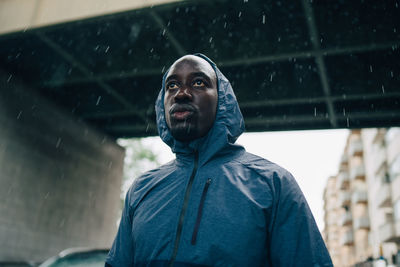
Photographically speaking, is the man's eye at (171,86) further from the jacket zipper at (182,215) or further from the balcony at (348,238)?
the balcony at (348,238)

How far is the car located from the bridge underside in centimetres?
387

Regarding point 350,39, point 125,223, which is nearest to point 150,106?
point 350,39

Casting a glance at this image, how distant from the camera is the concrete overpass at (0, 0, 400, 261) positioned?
22.5ft

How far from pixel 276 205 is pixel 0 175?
748 cm

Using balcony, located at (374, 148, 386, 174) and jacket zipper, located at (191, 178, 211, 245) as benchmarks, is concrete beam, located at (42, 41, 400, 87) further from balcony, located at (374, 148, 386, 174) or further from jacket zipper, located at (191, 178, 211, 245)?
balcony, located at (374, 148, 386, 174)

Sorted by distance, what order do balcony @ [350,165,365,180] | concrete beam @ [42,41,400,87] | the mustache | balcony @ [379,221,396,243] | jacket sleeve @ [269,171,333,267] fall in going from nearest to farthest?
jacket sleeve @ [269,171,333,267]
the mustache
concrete beam @ [42,41,400,87]
balcony @ [379,221,396,243]
balcony @ [350,165,365,180]

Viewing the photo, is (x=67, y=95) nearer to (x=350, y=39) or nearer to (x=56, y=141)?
(x=56, y=141)

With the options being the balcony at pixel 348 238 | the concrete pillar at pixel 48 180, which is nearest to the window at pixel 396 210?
the concrete pillar at pixel 48 180

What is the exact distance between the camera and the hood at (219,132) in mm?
2205

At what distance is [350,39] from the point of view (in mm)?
7199

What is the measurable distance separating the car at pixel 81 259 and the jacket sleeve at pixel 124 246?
2806 millimetres

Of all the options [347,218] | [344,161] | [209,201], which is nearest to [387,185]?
[347,218]

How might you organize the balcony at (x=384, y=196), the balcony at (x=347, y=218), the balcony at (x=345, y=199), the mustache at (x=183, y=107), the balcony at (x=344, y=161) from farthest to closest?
the balcony at (x=344, y=161) → the balcony at (x=345, y=199) → the balcony at (x=347, y=218) → the balcony at (x=384, y=196) → the mustache at (x=183, y=107)

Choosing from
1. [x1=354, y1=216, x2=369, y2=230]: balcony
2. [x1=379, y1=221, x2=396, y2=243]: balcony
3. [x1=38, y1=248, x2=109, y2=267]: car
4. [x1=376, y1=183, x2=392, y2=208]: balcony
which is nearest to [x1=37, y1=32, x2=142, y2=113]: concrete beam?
[x1=38, y1=248, x2=109, y2=267]: car
